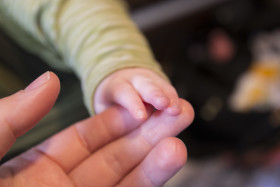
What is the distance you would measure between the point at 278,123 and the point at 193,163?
234 mm

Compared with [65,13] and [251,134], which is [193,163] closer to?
[251,134]

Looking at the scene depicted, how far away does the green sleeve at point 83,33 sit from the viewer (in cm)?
36

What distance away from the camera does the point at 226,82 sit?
78 cm

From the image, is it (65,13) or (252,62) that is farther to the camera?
(252,62)

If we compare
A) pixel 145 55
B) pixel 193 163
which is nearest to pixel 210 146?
pixel 193 163

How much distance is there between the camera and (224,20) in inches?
34.2

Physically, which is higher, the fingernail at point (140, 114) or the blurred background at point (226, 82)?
the fingernail at point (140, 114)

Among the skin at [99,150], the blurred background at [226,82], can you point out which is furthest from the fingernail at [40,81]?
the blurred background at [226,82]

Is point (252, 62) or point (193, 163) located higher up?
point (252, 62)

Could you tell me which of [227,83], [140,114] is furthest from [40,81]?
[227,83]

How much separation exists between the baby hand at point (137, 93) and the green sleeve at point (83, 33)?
1cm

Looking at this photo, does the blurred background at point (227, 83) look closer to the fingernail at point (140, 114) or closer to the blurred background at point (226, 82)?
the blurred background at point (226, 82)

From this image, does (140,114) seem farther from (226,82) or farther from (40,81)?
(226,82)

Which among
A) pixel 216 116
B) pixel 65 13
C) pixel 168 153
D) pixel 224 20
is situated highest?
pixel 65 13
